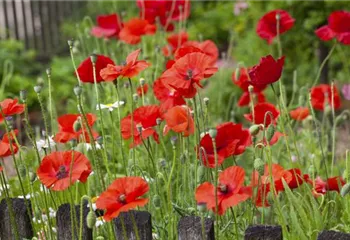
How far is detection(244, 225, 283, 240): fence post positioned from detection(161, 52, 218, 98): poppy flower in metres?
0.39

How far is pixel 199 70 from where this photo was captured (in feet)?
Answer: 6.30

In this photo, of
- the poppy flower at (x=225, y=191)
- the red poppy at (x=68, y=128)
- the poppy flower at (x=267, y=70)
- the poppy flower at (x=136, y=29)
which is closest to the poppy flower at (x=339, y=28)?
the poppy flower at (x=136, y=29)

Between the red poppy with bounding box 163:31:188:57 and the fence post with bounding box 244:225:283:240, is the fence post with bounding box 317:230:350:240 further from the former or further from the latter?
the red poppy with bounding box 163:31:188:57

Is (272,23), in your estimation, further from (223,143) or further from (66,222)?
(66,222)

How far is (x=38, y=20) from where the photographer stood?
327 inches

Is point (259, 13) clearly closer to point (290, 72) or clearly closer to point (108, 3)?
point (290, 72)

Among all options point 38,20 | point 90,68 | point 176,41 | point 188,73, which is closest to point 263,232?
point 188,73

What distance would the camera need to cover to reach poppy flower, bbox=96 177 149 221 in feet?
5.47

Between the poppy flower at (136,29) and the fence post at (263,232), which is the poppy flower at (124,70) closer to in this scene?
the fence post at (263,232)

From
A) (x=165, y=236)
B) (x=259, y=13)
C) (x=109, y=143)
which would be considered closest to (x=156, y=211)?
(x=165, y=236)

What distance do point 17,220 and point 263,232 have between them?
713 millimetres

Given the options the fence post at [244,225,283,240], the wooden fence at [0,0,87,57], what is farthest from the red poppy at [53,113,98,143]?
the wooden fence at [0,0,87,57]

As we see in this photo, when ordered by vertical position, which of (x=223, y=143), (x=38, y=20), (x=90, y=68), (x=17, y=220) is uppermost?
(x=90, y=68)

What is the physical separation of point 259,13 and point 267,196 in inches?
132
